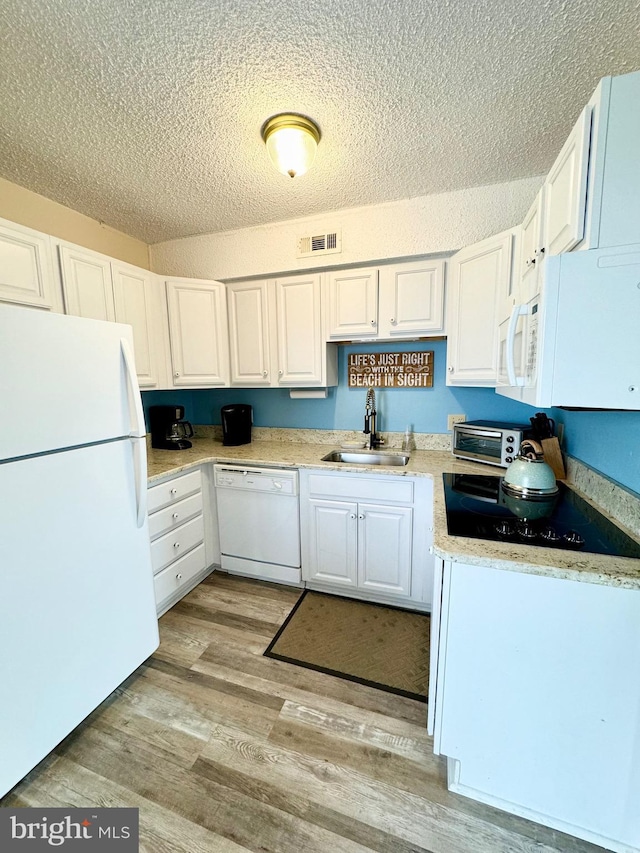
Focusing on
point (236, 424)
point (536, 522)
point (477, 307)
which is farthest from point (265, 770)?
point (477, 307)

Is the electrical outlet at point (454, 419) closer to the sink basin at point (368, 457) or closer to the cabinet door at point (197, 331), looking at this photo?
the sink basin at point (368, 457)

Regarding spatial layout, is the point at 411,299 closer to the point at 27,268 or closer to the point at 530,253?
the point at 530,253

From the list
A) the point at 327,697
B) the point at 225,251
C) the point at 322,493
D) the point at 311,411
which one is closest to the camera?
the point at 327,697

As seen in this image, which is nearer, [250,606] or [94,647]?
Answer: [94,647]

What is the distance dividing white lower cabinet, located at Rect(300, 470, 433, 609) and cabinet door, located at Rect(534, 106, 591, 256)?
1.27m

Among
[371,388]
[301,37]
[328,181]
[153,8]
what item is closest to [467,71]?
[301,37]

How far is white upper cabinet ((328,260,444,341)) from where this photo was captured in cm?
205

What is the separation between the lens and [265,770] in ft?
3.97

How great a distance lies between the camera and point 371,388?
245cm

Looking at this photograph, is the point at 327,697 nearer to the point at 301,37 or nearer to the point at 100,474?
the point at 100,474

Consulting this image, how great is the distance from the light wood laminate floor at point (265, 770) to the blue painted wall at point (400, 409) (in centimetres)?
138

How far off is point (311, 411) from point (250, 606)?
1492 mm

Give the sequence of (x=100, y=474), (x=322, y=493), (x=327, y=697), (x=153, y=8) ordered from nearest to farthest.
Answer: (x=153, y=8) < (x=100, y=474) < (x=327, y=697) < (x=322, y=493)

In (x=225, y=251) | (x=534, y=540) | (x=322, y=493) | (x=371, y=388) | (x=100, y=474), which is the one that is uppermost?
(x=225, y=251)
